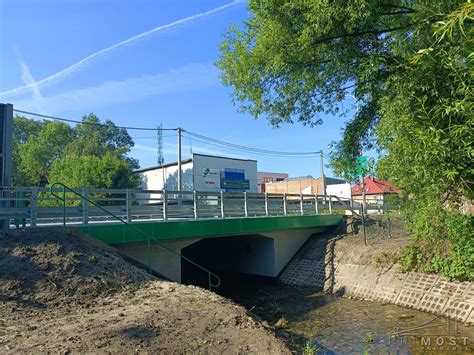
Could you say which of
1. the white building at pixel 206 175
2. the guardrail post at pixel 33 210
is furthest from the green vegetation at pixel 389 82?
the white building at pixel 206 175

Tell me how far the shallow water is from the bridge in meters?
2.58

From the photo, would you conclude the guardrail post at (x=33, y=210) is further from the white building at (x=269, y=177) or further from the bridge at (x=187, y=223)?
the white building at (x=269, y=177)

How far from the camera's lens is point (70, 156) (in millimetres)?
41906

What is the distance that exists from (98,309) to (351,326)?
22.7 feet

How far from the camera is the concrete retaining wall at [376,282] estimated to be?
11.5 metres

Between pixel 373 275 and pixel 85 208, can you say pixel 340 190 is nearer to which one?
pixel 373 275

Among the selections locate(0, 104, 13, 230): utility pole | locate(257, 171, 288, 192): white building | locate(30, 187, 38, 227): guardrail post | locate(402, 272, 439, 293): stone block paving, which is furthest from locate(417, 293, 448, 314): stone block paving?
locate(257, 171, 288, 192): white building

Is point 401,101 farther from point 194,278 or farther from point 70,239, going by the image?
point 194,278

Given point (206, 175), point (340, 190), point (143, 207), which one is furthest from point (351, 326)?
point (340, 190)

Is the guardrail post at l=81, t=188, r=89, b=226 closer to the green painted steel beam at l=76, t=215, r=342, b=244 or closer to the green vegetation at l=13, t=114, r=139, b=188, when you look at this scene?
→ the green painted steel beam at l=76, t=215, r=342, b=244

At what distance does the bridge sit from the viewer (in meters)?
10.8

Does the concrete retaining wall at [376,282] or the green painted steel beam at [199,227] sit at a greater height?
the green painted steel beam at [199,227]

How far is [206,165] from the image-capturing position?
42.9 metres

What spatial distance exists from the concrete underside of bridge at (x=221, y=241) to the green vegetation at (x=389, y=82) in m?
5.14
